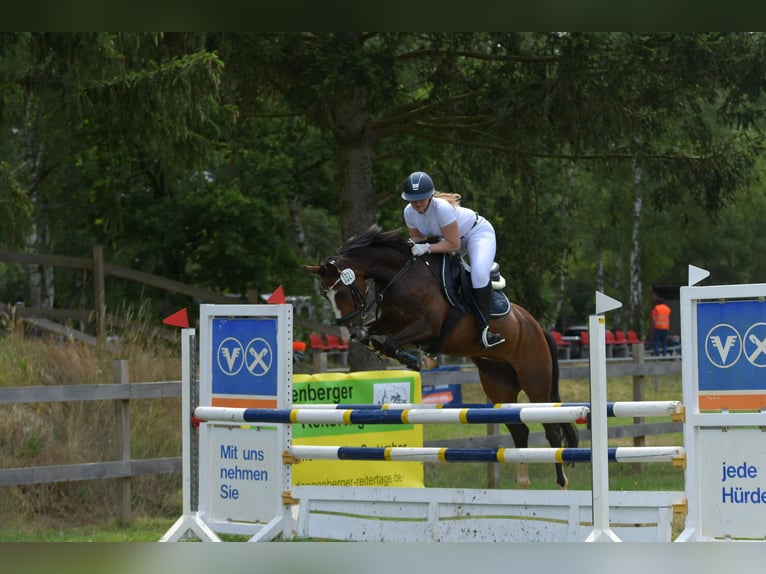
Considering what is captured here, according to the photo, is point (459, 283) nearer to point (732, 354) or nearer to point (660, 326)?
point (732, 354)

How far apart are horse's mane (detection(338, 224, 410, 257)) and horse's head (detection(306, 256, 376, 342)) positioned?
15cm

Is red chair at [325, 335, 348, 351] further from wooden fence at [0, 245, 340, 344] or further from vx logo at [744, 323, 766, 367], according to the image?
vx logo at [744, 323, 766, 367]

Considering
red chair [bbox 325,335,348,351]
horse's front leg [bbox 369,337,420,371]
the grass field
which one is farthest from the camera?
red chair [bbox 325,335,348,351]

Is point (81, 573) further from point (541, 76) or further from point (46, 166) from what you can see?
point (46, 166)

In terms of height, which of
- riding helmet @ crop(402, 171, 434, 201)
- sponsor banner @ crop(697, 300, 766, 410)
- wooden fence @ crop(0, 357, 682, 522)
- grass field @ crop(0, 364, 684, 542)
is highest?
riding helmet @ crop(402, 171, 434, 201)

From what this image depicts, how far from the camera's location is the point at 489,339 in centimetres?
699

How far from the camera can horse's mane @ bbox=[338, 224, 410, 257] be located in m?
6.89

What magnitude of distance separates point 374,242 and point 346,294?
493 millimetres

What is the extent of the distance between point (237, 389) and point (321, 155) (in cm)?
1479

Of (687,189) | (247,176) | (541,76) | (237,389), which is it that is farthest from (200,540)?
(247,176)

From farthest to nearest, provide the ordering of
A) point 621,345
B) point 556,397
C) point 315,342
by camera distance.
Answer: point 621,345
point 315,342
point 556,397

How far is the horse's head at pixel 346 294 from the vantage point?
662 centimetres

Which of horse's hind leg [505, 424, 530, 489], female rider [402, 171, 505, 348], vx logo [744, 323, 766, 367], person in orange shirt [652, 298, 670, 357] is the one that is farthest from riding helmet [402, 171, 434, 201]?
person in orange shirt [652, 298, 670, 357]

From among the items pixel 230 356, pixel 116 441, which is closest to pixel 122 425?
pixel 116 441
